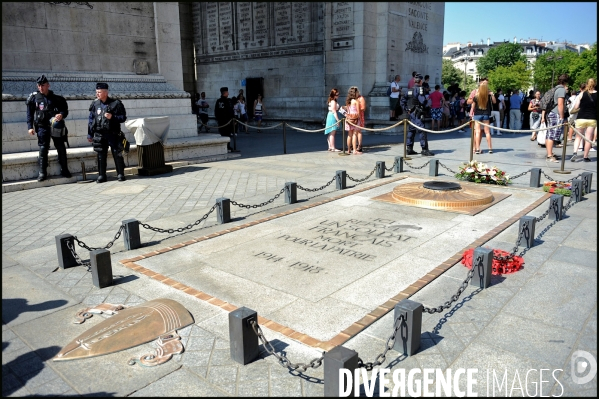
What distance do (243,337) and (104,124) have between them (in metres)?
8.03

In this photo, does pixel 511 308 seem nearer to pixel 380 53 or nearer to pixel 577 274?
pixel 577 274

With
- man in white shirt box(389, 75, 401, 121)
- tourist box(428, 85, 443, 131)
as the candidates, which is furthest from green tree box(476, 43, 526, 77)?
man in white shirt box(389, 75, 401, 121)

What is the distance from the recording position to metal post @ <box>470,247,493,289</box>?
470 cm

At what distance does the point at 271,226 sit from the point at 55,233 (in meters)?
3.10

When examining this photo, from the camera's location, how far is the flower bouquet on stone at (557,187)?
8.60 meters

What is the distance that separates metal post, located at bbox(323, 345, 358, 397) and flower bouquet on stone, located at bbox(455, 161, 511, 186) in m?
7.54

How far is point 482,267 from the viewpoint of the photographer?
4734 millimetres

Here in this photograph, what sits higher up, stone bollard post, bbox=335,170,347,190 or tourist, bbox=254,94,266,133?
tourist, bbox=254,94,266,133

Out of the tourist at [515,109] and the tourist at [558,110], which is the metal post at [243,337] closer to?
the tourist at [558,110]

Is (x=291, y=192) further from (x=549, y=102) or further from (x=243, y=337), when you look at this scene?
(x=549, y=102)

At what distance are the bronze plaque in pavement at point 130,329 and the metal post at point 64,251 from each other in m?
1.61

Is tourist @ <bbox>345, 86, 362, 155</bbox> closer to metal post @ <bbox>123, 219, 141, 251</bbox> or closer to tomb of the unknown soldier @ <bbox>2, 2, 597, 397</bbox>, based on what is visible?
tomb of the unknown soldier @ <bbox>2, 2, 597, 397</bbox>

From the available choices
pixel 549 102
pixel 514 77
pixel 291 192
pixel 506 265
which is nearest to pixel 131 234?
pixel 291 192

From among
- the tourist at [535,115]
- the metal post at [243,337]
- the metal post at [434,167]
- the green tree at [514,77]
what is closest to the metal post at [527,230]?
the metal post at [243,337]
